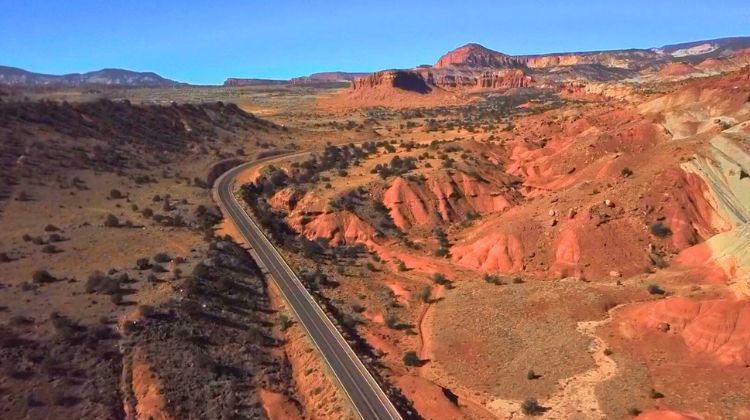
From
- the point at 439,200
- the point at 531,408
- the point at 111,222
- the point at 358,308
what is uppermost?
the point at 439,200

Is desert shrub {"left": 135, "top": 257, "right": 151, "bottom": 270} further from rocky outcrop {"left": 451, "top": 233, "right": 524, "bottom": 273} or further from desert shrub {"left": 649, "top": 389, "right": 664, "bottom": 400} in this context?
desert shrub {"left": 649, "top": 389, "right": 664, "bottom": 400}

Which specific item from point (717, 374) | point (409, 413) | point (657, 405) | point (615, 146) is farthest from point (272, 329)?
point (615, 146)

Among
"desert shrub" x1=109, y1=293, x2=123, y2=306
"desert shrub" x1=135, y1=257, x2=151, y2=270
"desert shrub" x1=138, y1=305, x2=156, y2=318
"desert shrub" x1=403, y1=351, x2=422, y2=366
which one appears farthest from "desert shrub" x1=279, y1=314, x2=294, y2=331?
"desert shrub" x1=135, y1=257, x2=151, y2=270

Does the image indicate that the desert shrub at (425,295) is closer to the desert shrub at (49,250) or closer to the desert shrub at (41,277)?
the desert shrub at (41,277)

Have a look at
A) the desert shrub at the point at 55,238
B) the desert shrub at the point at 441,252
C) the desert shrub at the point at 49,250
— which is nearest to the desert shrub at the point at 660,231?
the desert shrub at the point at 441,252

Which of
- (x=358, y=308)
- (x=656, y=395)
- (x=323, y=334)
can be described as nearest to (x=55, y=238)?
(x=323, y=334)

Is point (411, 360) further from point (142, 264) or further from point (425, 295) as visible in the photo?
point (142, 264)
